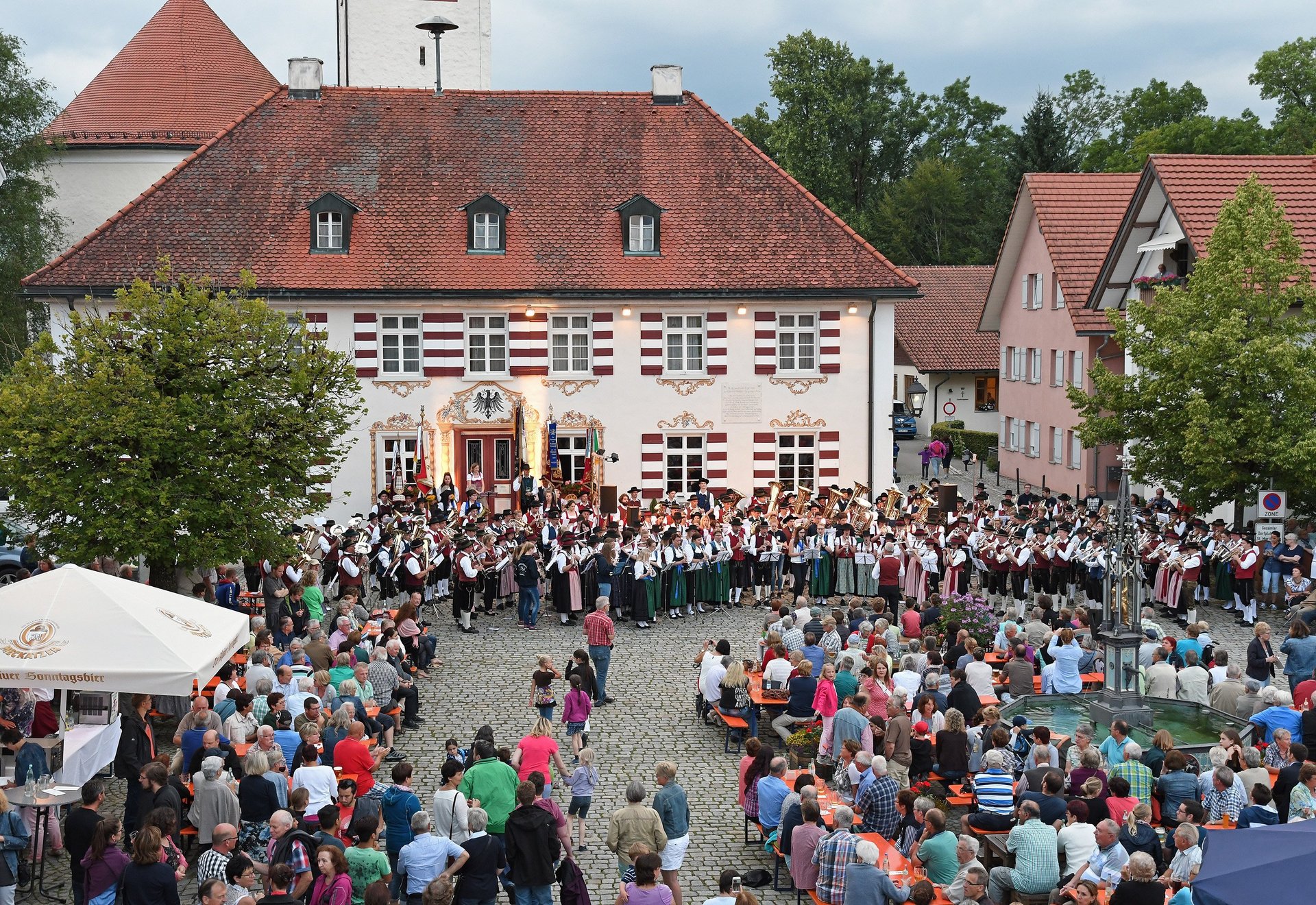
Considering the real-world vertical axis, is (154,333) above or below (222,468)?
above

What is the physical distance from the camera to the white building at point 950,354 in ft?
173

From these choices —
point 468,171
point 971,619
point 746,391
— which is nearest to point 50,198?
point 468,171

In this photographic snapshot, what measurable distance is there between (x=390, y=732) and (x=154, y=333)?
7.59m

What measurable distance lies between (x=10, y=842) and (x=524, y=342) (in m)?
21.9

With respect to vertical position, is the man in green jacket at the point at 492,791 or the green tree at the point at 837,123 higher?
the green tree at the point at 837,123

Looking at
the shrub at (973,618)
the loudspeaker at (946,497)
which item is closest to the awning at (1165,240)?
the loudspeaker at (946,497)

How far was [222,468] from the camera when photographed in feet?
64.5

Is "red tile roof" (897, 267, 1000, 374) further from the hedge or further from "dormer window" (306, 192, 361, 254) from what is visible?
"dormer window" (306, 192, 361, 254)

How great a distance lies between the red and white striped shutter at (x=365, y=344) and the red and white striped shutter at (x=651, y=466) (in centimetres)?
654

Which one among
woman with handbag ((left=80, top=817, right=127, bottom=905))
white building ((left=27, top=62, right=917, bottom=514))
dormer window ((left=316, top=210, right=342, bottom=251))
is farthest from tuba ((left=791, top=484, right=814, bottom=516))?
woman with handbag ((left=80, top=817, right=127, bottom=905))

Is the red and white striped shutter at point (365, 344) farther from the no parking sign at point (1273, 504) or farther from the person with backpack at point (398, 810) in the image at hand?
the person with backpack at point (398, 810)

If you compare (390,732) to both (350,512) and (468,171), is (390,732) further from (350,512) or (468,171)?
(468,171)

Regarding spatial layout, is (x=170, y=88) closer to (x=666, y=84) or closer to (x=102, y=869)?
(x=666, y=84)

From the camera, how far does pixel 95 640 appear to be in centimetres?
1210
